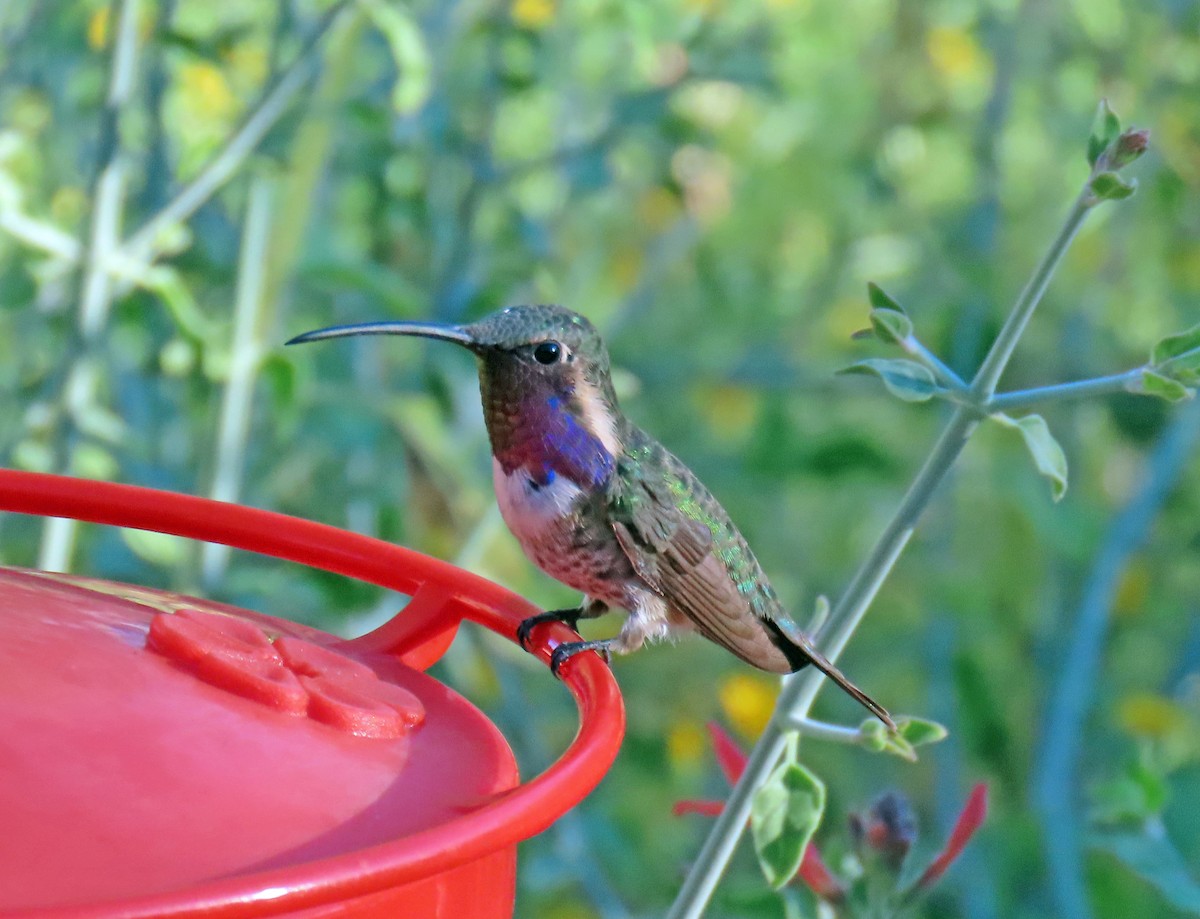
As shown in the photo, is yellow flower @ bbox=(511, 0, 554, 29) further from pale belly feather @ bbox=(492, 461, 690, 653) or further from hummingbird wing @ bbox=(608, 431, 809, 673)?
pale belly feather @ bbox=(492, 461, 690, 653)

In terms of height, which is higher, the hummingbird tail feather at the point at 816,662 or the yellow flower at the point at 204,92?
the yellow flower at the point at 204,92

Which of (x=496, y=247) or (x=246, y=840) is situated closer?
(x=246, y=840)

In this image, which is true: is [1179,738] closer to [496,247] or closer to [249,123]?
[496,247]

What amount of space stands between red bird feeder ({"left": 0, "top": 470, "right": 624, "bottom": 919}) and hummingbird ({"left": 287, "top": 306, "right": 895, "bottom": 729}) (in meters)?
0.32

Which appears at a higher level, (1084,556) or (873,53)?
(873,53)

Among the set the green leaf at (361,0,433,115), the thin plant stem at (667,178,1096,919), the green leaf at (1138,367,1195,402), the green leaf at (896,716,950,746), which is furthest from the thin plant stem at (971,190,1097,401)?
the green leaf at (361,0,433,115)

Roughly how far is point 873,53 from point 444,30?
1.79 meters

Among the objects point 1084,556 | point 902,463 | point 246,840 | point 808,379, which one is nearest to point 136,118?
point 808,379

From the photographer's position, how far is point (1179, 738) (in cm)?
392

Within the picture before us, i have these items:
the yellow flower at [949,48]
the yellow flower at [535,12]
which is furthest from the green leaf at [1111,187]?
the yellow flower at [949,48]

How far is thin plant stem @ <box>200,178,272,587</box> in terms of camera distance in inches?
105

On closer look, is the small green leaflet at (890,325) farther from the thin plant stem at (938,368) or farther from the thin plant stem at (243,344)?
the thin plant stem at (243,344)

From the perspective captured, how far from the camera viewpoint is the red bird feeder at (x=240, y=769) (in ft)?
3.10

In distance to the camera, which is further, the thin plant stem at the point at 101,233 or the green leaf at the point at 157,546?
the green leaf at the point at 157,546
